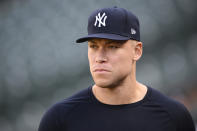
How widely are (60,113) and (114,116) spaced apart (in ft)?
1.36

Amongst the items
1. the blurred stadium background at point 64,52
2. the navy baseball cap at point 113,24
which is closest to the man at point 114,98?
the navy baseball cap at point 113,24

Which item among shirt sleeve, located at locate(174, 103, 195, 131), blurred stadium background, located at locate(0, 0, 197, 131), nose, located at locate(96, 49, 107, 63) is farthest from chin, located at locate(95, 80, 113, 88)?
blurred stadium background, located at locate(0, 0, 197, 131)

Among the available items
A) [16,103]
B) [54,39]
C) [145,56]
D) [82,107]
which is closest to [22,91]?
[16,103]

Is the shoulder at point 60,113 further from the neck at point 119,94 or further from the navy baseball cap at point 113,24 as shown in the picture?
the navy baseball cap at point 113,24

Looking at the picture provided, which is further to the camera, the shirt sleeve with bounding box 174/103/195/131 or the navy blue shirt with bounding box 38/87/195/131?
the shirt sleeve with bounding box 174/103/195/131

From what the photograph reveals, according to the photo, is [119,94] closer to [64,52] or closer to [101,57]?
[101,57]

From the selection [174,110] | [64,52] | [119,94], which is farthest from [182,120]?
[64,52]

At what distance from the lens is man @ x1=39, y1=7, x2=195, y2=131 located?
290cm

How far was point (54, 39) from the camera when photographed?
21.2 ft

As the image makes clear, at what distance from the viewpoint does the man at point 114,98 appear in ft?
9.52

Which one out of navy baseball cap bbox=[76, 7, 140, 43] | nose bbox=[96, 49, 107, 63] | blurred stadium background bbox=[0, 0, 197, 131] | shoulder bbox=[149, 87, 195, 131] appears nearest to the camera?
nose bbox=[96, 49, 107, 63]

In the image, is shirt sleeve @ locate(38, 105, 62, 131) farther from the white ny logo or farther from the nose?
the white ny logo

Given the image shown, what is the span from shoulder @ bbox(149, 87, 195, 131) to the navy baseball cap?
505 mm

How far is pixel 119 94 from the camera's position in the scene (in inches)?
120
